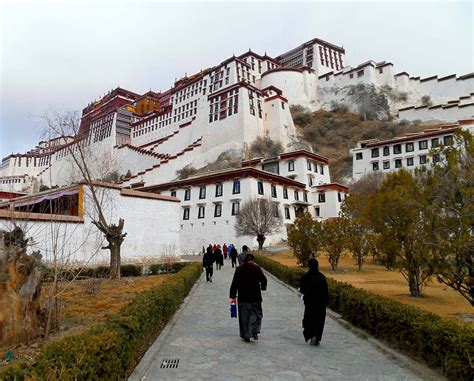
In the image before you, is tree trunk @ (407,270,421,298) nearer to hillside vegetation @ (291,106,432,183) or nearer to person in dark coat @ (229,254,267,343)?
person in dark coat @ (229,254,267,343)

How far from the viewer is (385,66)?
2798 inches

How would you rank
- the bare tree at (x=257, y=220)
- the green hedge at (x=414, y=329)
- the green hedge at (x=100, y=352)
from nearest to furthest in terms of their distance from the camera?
the green hedge at (x=100, y=352) → the green hedge at (x=414, y=329) → the bare tree at (x=257, y=220)

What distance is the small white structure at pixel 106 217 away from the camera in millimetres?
15805

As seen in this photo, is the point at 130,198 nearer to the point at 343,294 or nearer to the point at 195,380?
the point at 343,294

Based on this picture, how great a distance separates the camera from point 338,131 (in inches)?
2571

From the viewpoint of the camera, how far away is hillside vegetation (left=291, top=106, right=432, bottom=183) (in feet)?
191

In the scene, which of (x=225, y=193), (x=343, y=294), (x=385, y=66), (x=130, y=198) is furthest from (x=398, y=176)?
(x=385, y=66)

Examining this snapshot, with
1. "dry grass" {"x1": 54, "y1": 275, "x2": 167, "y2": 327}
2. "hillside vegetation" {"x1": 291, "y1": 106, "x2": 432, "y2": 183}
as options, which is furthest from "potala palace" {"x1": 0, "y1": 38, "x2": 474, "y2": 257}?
"dry grass" {"x1": 54, "y1": 275, "x2": 167, "y2": 327}

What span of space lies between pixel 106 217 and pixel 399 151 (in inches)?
1627

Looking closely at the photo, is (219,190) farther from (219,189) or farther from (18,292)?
(18,292)

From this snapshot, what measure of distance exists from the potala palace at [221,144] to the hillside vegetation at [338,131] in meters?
2.41

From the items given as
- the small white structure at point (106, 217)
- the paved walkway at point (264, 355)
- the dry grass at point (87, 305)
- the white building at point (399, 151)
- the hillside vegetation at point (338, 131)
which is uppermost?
the hillside vegetation at point (338, 131)

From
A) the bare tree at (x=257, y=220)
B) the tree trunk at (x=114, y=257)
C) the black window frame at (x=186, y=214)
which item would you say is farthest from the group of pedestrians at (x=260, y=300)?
the black window frame at (x=186, y=214)

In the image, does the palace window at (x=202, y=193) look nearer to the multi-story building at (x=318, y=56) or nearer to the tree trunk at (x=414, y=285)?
the tree trunk at (x=414, y=285)
